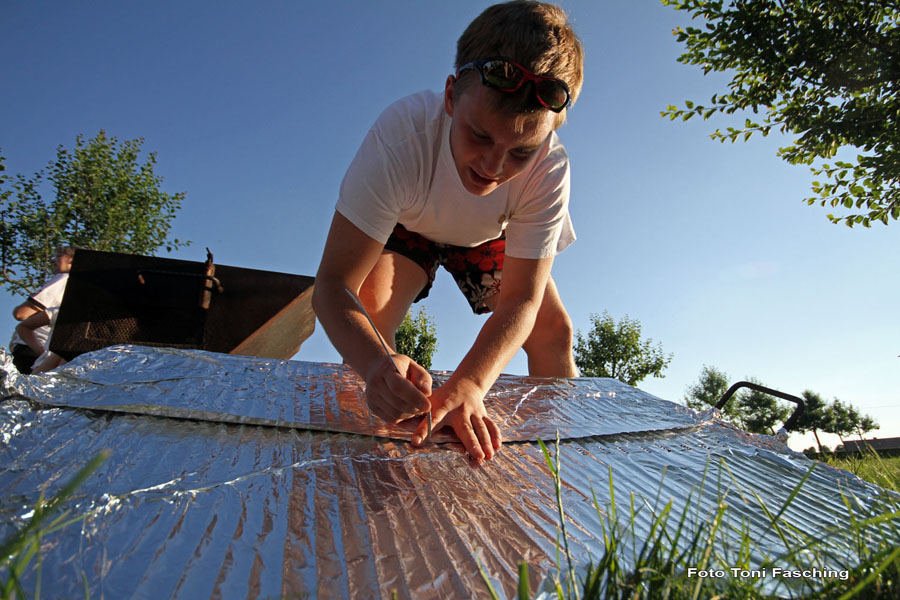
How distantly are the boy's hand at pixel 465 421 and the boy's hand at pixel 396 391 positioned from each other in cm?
5

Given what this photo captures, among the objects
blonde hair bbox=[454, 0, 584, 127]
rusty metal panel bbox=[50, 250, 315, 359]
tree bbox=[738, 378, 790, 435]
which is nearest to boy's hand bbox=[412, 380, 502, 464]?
blonde hair bbox=[454, 0, 584, 127]

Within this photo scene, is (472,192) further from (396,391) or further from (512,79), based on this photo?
(396,391)

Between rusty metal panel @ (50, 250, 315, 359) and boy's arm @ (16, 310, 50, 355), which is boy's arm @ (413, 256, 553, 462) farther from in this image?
boy's arm @ (16, 310, 50, 355)

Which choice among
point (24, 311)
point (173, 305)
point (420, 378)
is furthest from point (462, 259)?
point (24, 311)

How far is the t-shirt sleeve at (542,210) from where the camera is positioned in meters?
1.49

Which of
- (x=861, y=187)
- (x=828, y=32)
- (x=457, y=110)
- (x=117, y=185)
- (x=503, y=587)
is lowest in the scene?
(x=503, y=587)

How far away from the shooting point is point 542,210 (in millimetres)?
1515

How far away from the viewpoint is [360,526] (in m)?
0.67

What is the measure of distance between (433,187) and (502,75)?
0.44m

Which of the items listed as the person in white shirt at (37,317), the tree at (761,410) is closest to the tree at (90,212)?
the person in white shirt at (37,317)

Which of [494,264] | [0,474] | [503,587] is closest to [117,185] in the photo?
[494,264]

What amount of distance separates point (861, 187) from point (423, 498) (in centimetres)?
479

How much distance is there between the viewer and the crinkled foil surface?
54 centimetres

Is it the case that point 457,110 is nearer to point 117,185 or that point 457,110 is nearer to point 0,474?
point 0,474
